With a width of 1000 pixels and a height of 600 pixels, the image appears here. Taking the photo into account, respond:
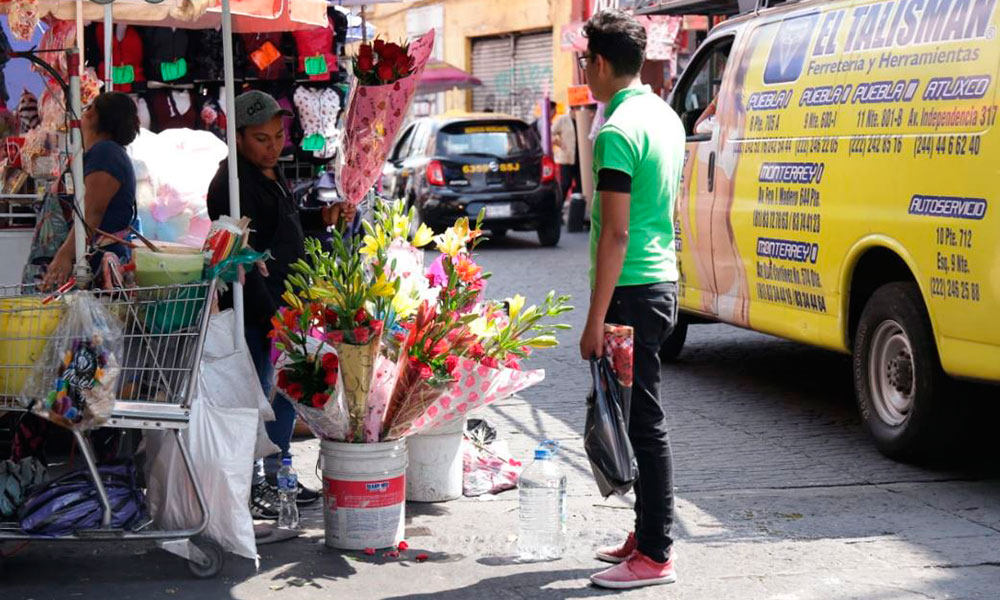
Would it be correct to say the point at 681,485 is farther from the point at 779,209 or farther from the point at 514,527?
the point at 779,209

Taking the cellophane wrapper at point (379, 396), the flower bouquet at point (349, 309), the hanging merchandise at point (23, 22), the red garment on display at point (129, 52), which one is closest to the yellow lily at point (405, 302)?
the flower bouquet at point (349, 309)

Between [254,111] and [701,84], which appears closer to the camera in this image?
[254,111]

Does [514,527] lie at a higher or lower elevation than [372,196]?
lower

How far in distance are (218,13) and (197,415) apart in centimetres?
387

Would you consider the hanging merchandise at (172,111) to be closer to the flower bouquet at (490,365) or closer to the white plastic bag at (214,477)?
the flower bouquet at (490,365)

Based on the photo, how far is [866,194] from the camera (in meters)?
6.69

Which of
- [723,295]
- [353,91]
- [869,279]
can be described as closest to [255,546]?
[353,91]

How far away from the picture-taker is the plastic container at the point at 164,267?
16.2 feet

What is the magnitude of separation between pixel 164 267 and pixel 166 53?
4.88 meters

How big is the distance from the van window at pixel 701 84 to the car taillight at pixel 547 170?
29.4 ft

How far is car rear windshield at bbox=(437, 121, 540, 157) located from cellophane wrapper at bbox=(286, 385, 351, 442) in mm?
12927

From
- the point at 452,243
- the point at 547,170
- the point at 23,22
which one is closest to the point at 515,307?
the point at 452,243

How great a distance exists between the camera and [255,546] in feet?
16.9

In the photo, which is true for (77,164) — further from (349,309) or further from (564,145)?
(564,145)
